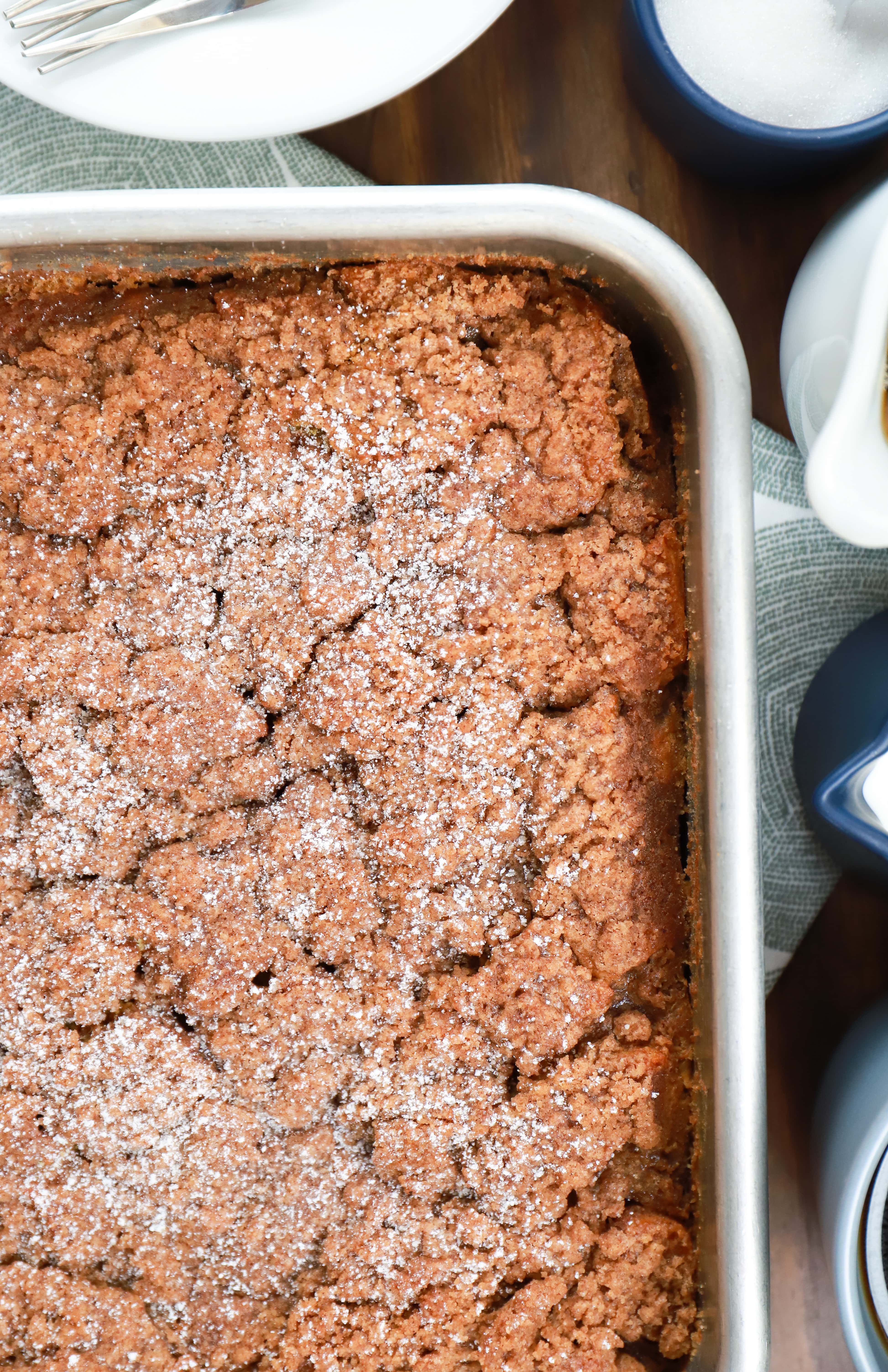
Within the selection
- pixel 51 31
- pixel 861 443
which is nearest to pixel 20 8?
pixel 51 31

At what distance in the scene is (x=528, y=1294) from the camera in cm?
107

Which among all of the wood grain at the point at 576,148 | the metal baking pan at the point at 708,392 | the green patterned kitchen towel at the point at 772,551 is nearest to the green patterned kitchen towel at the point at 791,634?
the green patterned kitchen towel at the point at 772,551

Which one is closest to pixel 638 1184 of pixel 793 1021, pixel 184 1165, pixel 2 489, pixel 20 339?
pixel 793 1021

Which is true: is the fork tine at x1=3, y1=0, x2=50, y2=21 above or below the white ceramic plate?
above

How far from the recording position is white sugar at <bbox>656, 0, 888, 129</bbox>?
3.67 ft

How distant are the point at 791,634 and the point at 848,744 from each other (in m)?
0.21

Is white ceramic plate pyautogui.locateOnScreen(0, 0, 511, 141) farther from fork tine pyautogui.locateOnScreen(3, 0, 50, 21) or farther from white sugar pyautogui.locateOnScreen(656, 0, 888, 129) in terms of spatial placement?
white sugar pyautogui.locateOnScreen(656, 0, 888, 129)

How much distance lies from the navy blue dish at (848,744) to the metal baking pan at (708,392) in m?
0.10

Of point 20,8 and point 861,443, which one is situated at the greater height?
point 20,8

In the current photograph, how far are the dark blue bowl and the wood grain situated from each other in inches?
1.5

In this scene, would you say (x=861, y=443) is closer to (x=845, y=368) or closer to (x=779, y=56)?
(x=845, y=368)

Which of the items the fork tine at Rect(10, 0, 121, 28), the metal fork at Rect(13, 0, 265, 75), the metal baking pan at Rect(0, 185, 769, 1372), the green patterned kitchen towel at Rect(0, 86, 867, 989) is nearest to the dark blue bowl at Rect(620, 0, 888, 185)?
the metal baking pan at Rect(0, 185, 769, 1372)

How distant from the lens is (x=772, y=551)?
4.16ft

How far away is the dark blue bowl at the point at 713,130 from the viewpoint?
1.08 metres
